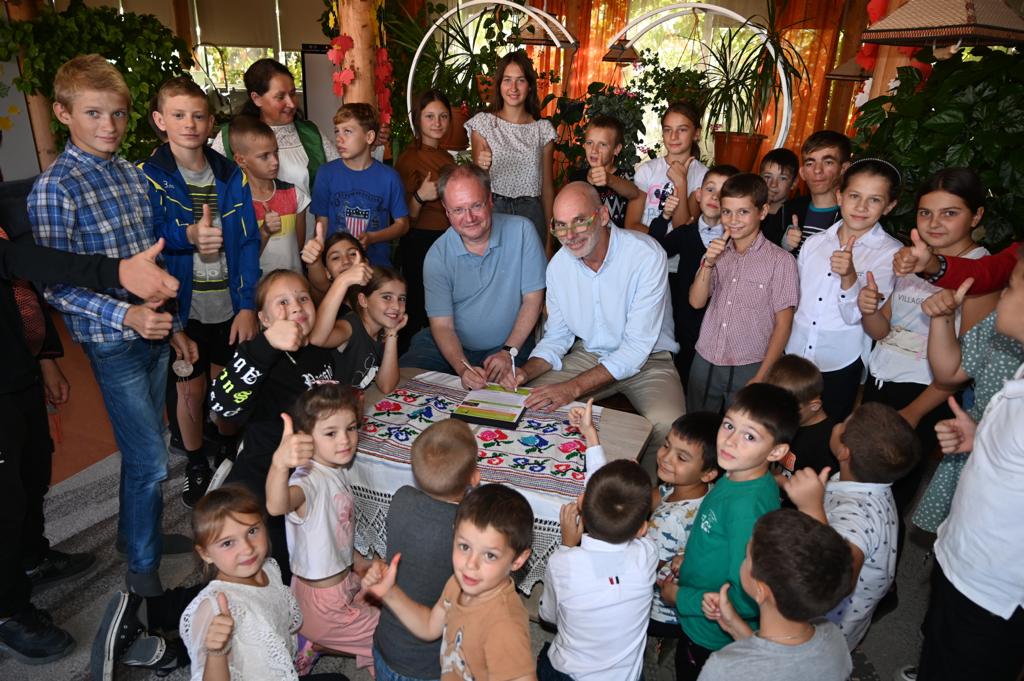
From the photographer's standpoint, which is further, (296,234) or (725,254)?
(296,234)

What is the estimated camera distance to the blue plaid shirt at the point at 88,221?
6.19 ft

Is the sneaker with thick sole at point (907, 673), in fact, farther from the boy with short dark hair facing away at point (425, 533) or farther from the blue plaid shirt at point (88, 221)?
the blue plaid shirt at point (88, 221)

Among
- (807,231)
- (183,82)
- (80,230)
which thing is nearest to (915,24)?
(807,231)

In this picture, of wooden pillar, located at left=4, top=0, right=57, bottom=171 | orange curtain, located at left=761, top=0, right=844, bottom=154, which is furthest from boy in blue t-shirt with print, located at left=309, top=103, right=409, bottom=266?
orange curtain, located at left=761, top=0, right=844, bottom=154

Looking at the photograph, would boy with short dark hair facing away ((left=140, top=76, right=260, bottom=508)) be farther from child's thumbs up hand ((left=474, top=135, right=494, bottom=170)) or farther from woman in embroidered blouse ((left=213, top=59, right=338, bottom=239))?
child's thumbs up hand ((left=474, top=135, right=494, bottom=170))

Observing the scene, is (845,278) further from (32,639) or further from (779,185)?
(32,639)

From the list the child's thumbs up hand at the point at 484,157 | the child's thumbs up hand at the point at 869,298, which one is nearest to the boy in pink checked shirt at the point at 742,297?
the child's thumbs up hand at the point at 869,298

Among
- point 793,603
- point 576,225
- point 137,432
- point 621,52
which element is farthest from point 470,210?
point 621,52

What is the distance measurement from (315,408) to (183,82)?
145cm

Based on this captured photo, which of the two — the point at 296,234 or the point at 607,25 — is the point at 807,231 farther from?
the point at 607,25

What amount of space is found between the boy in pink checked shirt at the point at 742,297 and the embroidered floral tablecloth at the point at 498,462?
0.76 meters

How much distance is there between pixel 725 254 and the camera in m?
2.71

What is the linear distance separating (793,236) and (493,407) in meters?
1.64

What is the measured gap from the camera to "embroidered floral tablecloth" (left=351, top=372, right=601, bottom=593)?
72.2 inches
